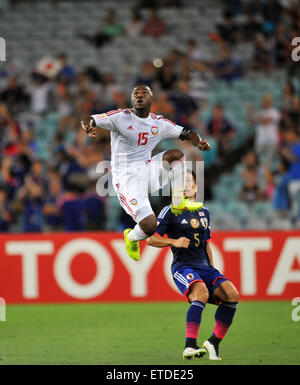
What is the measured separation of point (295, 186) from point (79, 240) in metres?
4.01

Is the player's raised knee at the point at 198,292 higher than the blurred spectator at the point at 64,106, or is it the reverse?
the blurred spectator at the point at 64,106

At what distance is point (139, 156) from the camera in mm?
8367

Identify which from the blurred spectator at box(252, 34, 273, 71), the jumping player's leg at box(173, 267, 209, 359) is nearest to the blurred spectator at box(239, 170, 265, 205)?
the blurred spectator at box(252, 34, 273, 71)

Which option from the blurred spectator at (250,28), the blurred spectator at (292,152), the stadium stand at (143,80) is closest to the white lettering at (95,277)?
the stadium stand at (143,80)

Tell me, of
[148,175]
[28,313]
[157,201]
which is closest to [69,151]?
[157,201]

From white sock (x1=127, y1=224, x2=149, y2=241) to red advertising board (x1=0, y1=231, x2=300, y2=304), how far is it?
14.9 ft

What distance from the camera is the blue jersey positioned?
7.71 meters

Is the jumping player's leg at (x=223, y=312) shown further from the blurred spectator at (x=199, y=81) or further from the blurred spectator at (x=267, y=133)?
the blurred spectator at (x=199, y=81)

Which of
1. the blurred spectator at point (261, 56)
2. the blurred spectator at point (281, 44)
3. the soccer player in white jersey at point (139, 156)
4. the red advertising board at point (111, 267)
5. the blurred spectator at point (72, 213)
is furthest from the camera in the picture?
the blurred spectator at point (261, 56)

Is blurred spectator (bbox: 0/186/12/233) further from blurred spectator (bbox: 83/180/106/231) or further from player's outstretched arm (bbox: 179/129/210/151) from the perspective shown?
player's outstretched arm (bbox: 179/129/210/151)

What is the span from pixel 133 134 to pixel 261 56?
34.4ft

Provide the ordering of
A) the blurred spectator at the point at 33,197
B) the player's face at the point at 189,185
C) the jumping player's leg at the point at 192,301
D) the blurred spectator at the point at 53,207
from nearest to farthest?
1. the jumping player's leg at the point at 192,301
2. the player's face at the point at 189,185
3. the blurred spectator at the point at 33,197
4. the blurred spectator at the point at 53,207

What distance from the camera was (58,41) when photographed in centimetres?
2039

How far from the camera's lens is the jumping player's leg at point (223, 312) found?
7441 millimetres
